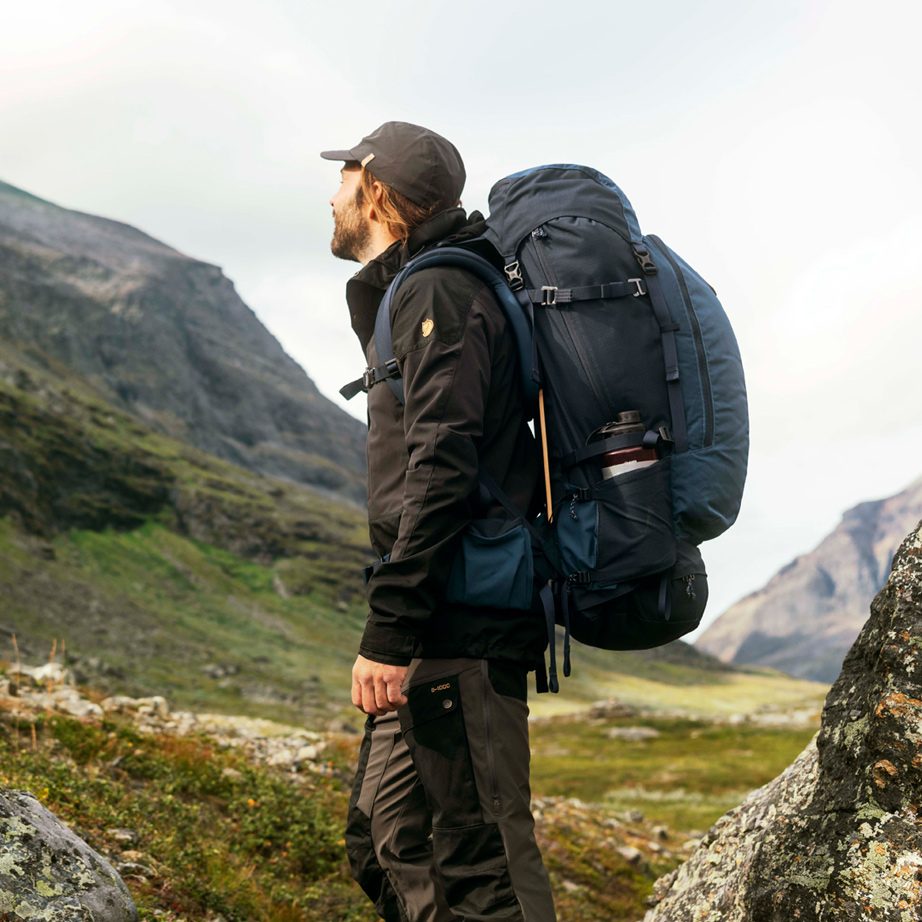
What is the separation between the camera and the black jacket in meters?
4.08

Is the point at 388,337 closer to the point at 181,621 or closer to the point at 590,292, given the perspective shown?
the point at 590,292

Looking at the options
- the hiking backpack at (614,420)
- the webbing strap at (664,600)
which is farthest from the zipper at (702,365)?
the webbing strap at (664,600)

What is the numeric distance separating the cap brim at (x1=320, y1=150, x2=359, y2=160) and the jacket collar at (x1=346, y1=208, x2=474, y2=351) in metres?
0.54

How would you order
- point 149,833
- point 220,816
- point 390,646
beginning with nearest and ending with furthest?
point 390,646 → point 149,833 → point 220,816

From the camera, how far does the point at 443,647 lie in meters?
4.20

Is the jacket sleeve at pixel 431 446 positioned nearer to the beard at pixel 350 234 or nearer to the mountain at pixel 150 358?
the beard at pixel 350 234

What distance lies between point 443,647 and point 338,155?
2639 millimetres

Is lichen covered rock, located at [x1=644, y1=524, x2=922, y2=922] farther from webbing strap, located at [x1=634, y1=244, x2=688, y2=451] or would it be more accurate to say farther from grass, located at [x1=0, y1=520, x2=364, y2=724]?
grass, located at [x1=0, y1=520, x2=364, y2=724]

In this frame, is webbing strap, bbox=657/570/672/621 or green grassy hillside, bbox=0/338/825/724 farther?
green grassy hillside, bbox=0/338/825/724

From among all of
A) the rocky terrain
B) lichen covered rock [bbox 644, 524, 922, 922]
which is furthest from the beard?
the rocky terrain

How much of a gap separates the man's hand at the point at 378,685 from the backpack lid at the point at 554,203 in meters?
2.04

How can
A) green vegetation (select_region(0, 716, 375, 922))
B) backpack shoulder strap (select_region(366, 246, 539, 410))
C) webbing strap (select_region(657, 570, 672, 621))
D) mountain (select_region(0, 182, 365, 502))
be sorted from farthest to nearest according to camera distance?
mountain (select_region(0, 182, 365, 502)), green vegetation (select_region(0, 716, 375, 922)), backpack shoulder strap (select_region(366, 246, 539, 410)), webbing strap (select_region(657, 570, 672, 621))

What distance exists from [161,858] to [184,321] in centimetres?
19025

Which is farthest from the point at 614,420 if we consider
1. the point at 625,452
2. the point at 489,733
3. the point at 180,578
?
the point at 180,578
